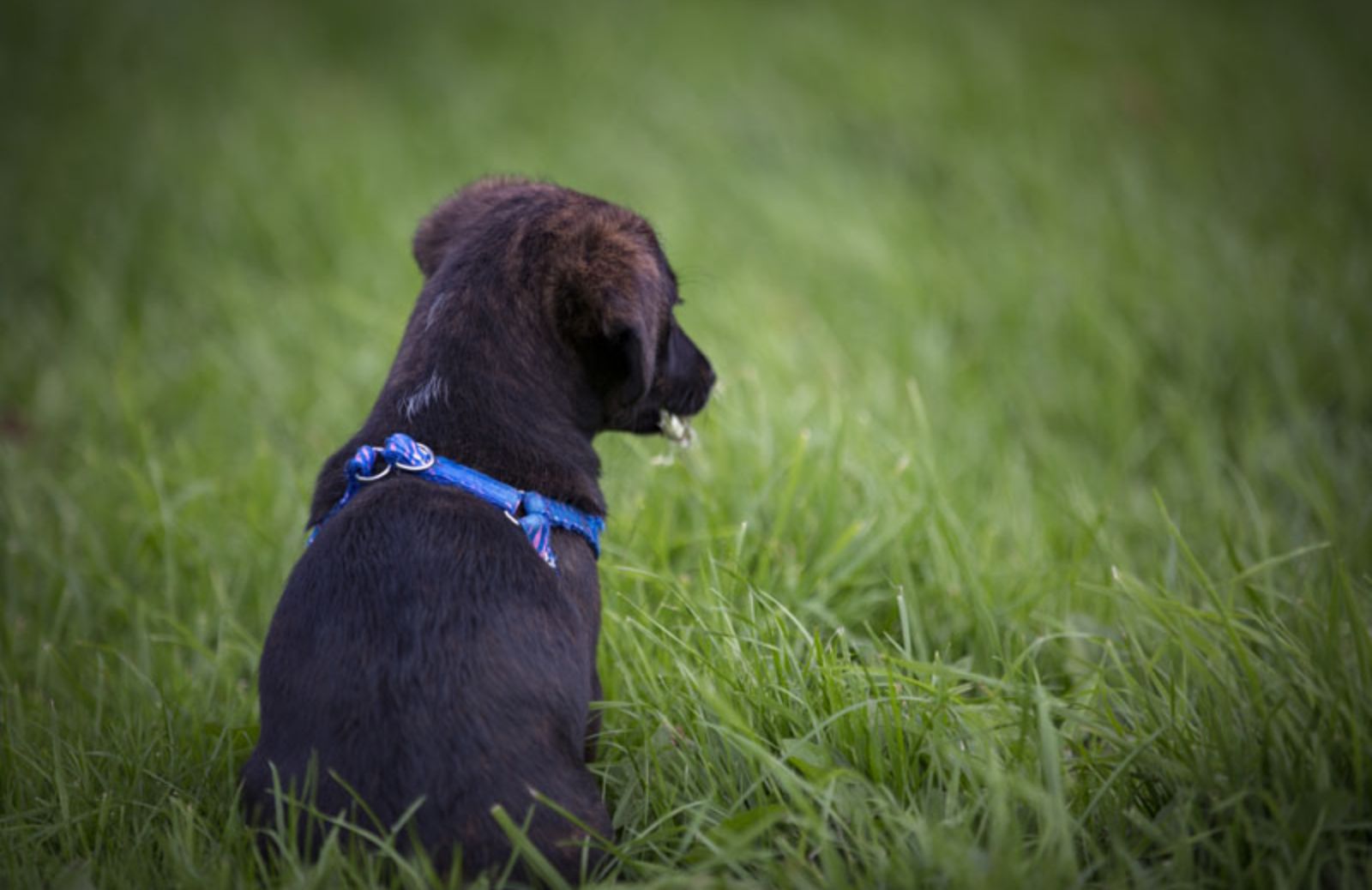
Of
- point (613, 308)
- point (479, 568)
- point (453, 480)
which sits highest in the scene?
point (613, 308)

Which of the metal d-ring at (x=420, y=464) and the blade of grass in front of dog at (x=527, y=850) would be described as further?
the metal d-ring at (x=420, y=464)

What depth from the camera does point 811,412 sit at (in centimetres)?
405

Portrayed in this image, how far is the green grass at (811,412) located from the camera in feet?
7.16

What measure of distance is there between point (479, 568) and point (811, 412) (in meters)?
2.21

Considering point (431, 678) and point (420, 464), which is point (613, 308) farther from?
point (431, 678)

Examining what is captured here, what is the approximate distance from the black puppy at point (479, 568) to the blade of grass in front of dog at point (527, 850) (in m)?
0.03

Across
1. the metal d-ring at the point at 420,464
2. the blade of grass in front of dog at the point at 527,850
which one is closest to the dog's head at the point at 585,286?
the metal d-ring at the point at 420,464

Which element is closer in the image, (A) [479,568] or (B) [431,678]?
(B) [431,678]

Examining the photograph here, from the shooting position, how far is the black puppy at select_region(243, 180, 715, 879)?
192cm

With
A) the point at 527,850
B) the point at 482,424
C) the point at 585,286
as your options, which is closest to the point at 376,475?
the point at 482,424

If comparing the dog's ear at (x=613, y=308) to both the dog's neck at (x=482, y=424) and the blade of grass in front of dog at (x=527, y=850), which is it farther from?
the blade of grass in front of dog at (x=527, y=850)

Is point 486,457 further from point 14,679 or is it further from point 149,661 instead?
point 14,679

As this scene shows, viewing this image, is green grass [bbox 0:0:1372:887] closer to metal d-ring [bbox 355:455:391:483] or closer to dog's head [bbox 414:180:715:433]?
dog's head [bbox 414:180:715:433]

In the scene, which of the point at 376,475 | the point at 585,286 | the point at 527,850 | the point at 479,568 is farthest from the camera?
the point at 585,286
